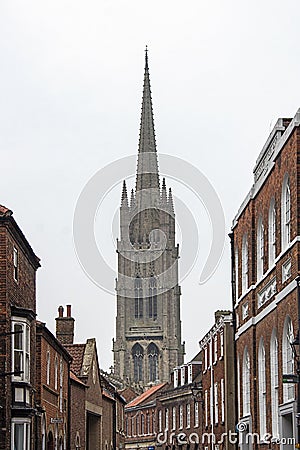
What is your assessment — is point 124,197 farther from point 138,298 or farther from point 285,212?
point 285,212

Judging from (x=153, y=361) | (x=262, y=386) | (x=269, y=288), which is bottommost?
(x=262, y=386)

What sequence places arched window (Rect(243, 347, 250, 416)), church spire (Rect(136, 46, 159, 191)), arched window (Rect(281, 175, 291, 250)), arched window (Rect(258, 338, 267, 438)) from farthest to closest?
church spire (Rect(136, 46, 159, 191)), arched window (Rect(243, 347, 250, 416)), arched window (Rect(258, 338, 267, 438)), arched window (Rect(281, 175, 291, 250))

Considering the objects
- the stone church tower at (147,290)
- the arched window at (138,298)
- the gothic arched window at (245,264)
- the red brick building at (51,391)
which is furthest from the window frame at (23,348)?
the arched window at (138,298)

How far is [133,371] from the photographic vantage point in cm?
16812

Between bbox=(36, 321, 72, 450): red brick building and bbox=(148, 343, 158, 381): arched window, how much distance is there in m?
121

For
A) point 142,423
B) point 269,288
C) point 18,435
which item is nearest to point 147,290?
point 142,423

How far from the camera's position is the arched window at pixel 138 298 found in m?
170

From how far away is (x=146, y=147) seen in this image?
174375 millimetres

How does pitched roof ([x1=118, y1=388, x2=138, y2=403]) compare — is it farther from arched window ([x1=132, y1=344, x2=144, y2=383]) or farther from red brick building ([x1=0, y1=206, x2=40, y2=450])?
red brick building ([x1=0, y1=206, x2=40, y2=450])

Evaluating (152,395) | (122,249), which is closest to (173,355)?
(122,249)

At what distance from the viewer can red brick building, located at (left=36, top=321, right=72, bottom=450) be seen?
1491 inches

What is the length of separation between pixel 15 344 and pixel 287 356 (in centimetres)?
887

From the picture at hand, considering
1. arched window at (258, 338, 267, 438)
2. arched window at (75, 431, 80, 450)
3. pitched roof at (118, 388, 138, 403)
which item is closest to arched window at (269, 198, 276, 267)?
arched window at (258, 338, 267, 438)

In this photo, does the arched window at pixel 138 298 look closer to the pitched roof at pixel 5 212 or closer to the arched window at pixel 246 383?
the arched window at pixel 246 383
